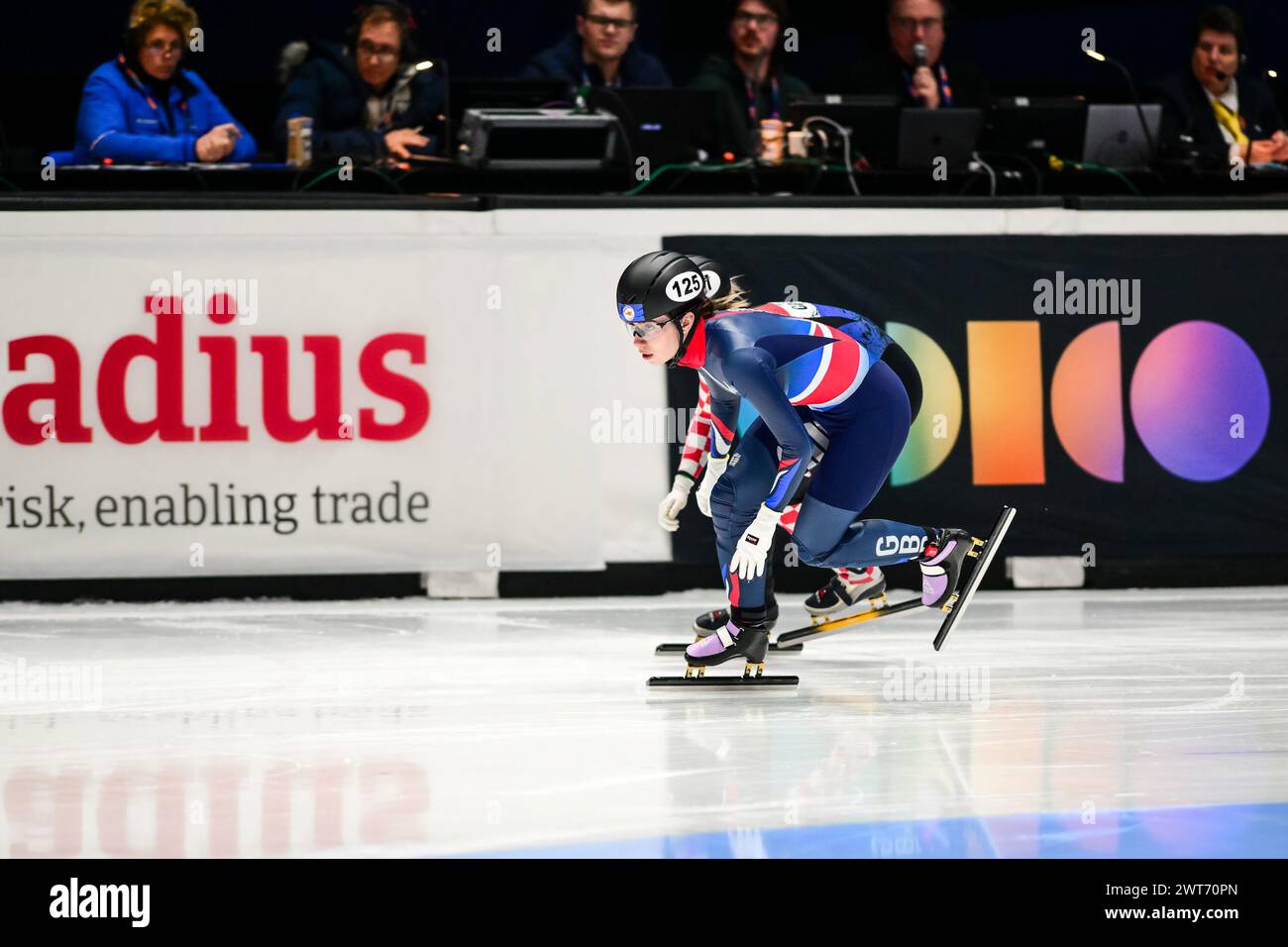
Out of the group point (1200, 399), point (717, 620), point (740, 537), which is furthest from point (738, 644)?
point (1200, 399)

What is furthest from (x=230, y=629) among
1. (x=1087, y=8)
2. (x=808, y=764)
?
(x=1087, y=8)

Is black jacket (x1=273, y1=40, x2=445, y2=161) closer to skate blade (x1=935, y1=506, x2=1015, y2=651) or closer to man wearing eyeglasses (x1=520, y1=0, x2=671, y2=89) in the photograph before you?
man wearing eyeglasses (x1=520, y1=0, x2=671, y2=89)

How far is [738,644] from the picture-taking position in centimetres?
524

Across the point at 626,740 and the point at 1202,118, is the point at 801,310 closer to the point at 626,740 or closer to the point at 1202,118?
the point at 626,740

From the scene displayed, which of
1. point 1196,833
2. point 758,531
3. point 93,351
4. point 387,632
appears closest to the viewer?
point 1196,833

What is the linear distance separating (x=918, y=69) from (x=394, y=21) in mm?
2693

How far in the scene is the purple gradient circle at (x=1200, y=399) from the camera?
8.15m

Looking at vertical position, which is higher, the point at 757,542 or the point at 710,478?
the point at 710,478

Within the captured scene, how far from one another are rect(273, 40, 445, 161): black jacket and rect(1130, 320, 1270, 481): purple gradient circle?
373 centimetres

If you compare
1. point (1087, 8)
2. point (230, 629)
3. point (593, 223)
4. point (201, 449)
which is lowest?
point (230, 629)

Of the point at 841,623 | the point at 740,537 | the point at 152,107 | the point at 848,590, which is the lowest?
the point at 841,623
